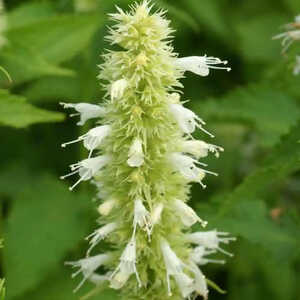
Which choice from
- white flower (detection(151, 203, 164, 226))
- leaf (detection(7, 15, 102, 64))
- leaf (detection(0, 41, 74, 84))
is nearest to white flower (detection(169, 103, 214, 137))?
white flower (detection(151, 203, 164, 226))

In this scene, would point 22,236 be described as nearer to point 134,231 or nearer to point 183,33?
point 134,231

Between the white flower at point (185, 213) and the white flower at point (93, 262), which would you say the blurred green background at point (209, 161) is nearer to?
the white flower at point (185, 213)

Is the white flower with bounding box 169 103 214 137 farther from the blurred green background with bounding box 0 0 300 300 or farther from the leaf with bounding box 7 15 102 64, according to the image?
the leaf with bounding box 7 15 102 64

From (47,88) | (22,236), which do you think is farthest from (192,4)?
(22,236)

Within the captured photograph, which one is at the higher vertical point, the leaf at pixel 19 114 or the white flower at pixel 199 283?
the leaf at pixel 19 114

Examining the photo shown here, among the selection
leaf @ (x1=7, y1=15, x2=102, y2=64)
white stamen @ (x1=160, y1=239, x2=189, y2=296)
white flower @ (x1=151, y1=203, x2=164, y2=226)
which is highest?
leaf @ (x1=7, y1=15, x2=102, y2=64)

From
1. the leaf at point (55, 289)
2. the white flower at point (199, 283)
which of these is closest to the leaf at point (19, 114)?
the white flower at point (199, 283)

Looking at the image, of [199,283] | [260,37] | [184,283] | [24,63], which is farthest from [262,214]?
[260,37]
